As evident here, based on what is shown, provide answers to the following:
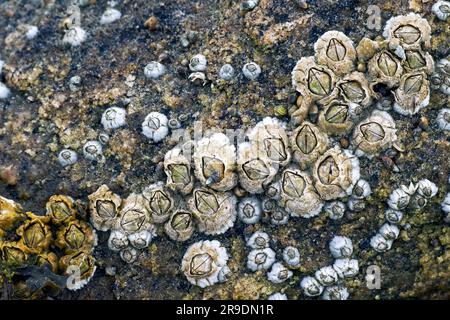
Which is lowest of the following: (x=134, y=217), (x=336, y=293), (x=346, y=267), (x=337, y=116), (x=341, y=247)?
(x=336, y=293)

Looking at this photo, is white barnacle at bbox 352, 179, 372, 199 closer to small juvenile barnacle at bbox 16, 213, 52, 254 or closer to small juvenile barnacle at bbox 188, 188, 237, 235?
small juvenile barnacle at bbox 188, 188, 237, 235

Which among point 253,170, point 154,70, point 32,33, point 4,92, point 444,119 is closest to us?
point 253,170

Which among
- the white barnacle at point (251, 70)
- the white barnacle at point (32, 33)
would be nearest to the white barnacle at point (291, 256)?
the white barnacle at point (251, 70)

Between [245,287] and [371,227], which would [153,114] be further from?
[371,227]

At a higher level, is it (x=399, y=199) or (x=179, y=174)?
(x=179, y=174)

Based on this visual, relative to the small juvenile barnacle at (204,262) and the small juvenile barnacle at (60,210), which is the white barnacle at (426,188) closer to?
the small juvenile barnacle at (204,262)

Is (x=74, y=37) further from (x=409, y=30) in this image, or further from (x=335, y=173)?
(x=409, y=30)

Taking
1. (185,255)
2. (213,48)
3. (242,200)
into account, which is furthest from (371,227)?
(213,48)

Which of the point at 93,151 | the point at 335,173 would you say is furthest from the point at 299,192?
the point at 93,151
